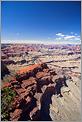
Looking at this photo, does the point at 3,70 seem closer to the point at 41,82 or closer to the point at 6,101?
the point at 6,101

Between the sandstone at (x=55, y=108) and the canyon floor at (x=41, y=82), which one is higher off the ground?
the canyon floor at (x=41, y=82)

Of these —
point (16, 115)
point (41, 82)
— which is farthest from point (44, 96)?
point (16, 115)

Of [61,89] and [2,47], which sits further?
[61,89]

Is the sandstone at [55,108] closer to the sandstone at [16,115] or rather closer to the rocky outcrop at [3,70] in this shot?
the sandstone at [16,115]

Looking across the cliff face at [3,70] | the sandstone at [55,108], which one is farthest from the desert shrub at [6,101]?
the sandstone at [55,108]

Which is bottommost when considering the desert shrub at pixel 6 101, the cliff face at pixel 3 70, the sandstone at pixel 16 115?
the sandstone at pixel 16 115

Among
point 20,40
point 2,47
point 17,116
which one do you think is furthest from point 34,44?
point 17,116

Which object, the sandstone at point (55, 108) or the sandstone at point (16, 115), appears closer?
the sandstone at point (16, 115)

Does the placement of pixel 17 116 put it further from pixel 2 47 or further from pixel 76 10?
pixel 76 10
